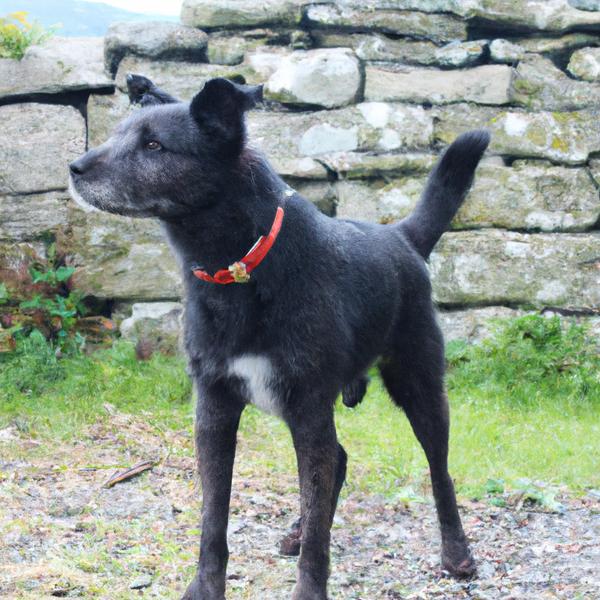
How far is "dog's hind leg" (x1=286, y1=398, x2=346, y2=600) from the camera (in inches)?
124

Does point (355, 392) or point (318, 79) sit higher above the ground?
point (318, 79)

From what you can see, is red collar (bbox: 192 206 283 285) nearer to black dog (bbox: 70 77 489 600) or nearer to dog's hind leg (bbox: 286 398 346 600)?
black dog (bbox: 70 77 489 600)

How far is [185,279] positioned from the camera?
323cm

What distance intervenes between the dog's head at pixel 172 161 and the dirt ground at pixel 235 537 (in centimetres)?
147

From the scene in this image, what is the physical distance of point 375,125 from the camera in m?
6.48

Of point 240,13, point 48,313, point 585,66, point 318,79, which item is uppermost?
point 240,13

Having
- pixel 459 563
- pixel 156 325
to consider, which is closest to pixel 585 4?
pixel 156 325

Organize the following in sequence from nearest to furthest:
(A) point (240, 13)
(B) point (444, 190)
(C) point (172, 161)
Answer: (C) point (172, 161) < (B) point (444, 190) < (A) point (240, 13)

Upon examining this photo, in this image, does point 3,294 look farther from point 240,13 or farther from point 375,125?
point 375,125

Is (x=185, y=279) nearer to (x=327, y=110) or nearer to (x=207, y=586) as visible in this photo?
(x=207, y=586)

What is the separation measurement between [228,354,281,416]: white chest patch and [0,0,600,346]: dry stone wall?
3.49m

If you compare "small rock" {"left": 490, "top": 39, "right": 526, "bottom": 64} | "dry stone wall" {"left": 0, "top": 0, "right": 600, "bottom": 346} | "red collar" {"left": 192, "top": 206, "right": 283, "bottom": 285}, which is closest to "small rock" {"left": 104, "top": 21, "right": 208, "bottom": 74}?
"dry stone wall" {"left": 0, "top": 0, "right": 600, "bottom": 346}

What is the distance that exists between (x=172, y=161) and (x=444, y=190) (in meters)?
1.49

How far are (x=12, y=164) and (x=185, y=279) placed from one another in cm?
393
